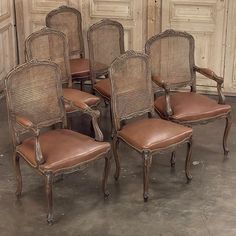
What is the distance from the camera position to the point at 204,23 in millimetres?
5613

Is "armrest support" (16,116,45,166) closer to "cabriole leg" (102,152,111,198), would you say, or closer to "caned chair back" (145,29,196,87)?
"cabriole leg" (102,152,111,198)

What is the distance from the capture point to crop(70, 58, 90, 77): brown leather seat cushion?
5.12m

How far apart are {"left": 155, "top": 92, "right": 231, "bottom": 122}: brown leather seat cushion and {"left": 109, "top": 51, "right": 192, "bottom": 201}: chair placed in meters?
0.23

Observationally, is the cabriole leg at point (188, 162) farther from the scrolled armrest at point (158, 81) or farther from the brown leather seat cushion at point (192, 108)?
the scrolled armrest at point (158, 81)

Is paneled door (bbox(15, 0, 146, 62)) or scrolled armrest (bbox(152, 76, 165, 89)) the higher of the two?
paneled door (bbox(15, 0, 146, 62))

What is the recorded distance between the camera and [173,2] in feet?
18.4

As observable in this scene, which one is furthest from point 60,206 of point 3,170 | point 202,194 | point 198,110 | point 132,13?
point 132,13

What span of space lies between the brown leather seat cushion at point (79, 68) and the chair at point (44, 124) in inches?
48.1

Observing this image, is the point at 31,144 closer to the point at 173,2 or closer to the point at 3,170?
the point at 3,170

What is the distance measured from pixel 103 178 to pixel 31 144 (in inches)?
23.1

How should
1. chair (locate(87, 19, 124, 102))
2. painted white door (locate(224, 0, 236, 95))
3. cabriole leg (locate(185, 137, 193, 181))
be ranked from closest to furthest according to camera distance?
cabriole leg (locate(185, 137, 193, 181))
chair (locate(87, 19, 124, 102))
painted white door (locate(224, 0, 236, 95))

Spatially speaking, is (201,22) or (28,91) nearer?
(28,91)

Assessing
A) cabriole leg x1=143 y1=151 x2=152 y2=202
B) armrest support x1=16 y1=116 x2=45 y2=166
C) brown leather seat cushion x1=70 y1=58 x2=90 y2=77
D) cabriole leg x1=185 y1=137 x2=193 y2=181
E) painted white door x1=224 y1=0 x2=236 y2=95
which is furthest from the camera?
painted white door x1=224 y1=0 x2=236 y2=95

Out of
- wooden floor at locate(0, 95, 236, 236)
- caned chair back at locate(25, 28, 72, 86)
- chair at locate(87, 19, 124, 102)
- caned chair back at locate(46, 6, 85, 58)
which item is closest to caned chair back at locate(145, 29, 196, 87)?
chair at locate(87, 19, 124, 102)
